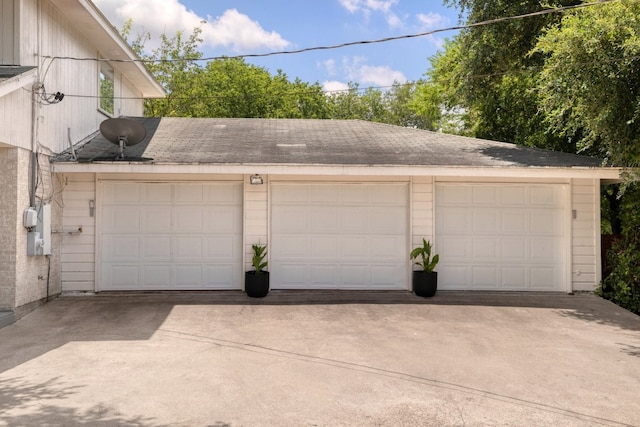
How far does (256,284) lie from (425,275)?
312 centimetres

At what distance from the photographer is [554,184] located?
9.52 meters

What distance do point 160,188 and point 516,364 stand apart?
273 inches

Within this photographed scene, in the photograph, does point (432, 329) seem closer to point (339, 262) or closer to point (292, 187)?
point (339, 262)

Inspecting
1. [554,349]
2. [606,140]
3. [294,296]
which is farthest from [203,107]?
[554,349]

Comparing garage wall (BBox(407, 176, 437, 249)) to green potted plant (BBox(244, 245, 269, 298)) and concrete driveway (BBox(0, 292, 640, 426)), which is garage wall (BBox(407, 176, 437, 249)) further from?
green potted plant (BBox(244, 245, 269, 298))

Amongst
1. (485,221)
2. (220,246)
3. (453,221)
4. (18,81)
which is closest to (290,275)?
(220,246)

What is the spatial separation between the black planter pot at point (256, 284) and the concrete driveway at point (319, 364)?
420mm

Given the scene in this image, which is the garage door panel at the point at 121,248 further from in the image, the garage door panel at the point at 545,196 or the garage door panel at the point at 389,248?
the garage door panel at the point at 545,196

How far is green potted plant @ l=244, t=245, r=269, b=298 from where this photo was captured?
28.9 ft

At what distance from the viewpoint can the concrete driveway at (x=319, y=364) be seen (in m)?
3.94

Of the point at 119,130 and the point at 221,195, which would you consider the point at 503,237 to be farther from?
the point at 119,130

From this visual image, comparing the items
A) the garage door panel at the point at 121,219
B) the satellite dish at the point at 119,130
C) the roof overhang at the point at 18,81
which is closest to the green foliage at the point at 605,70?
the satellite dish at the point at 119,130

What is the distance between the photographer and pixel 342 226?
9.46 meters

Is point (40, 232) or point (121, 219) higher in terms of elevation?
point (121, 219)
